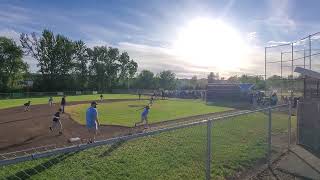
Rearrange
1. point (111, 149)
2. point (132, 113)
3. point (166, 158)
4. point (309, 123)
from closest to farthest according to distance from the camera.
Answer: point (166, 158)
point (111, 149)
point (309, 123)
point (132, 113)

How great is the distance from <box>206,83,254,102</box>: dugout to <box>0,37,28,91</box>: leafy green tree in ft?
168

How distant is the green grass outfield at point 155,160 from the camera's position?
865 cm

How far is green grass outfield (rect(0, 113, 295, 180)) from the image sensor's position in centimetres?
865

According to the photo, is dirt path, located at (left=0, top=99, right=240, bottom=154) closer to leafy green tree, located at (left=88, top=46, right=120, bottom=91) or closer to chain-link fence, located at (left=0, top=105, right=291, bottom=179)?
chain-link fence, located at (left=0, top=105, right=291, bottom=179)

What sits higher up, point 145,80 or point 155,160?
point 145,80

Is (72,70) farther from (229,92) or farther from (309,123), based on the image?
(309,123)

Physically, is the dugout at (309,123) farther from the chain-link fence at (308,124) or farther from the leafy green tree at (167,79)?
the leafy green tree at (167,79)

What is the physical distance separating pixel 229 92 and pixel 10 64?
59.1 meters

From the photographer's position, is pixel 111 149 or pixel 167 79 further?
pixel 167 79

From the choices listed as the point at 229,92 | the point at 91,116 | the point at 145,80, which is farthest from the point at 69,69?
the point at 91,116

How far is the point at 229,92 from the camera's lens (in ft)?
170

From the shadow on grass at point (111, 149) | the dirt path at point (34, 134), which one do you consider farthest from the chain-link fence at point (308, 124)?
the dirt path at point (34, 134)

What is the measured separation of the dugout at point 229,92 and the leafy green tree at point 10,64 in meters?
51.1

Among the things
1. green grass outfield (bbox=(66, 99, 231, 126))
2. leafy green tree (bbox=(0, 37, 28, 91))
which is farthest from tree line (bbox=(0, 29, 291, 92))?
green grass outfield (bbox=(66, 99, 231, 126))
